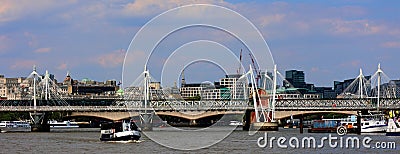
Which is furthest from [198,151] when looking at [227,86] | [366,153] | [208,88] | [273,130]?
[208,88]

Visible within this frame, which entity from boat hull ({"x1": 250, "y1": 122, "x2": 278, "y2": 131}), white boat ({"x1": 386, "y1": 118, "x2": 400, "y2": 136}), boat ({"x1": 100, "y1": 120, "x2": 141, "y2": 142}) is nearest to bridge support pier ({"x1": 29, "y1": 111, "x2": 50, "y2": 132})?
boat hull ({"x1": 250, "y1": 122, "x2": 278, "y2": 131})

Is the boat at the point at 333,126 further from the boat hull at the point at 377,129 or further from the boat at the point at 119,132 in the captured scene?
the boat at the point at 119,132

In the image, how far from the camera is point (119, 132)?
80562mm

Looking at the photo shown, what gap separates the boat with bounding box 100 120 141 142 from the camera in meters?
80.0

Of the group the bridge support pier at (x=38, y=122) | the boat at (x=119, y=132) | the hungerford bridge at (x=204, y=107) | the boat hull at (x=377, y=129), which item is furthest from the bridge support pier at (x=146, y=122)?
the boat at (x=119, y=132)

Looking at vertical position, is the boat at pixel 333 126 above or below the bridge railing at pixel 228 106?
below

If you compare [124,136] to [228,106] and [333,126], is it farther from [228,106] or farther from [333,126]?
[228,106]

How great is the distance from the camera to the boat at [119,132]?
80.0 m

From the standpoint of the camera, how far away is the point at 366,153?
195ft

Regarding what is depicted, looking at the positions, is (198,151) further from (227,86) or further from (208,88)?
(208,88)

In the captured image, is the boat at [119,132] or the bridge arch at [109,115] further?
the bridge arch at [109,115]

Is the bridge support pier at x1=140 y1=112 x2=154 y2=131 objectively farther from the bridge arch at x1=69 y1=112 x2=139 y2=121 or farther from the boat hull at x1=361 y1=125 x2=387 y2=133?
the boat hull at x1=361 y1=125 x2=387 y2=133

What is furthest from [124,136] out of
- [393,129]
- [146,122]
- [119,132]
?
[146,122]

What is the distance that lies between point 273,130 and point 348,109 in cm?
1424
